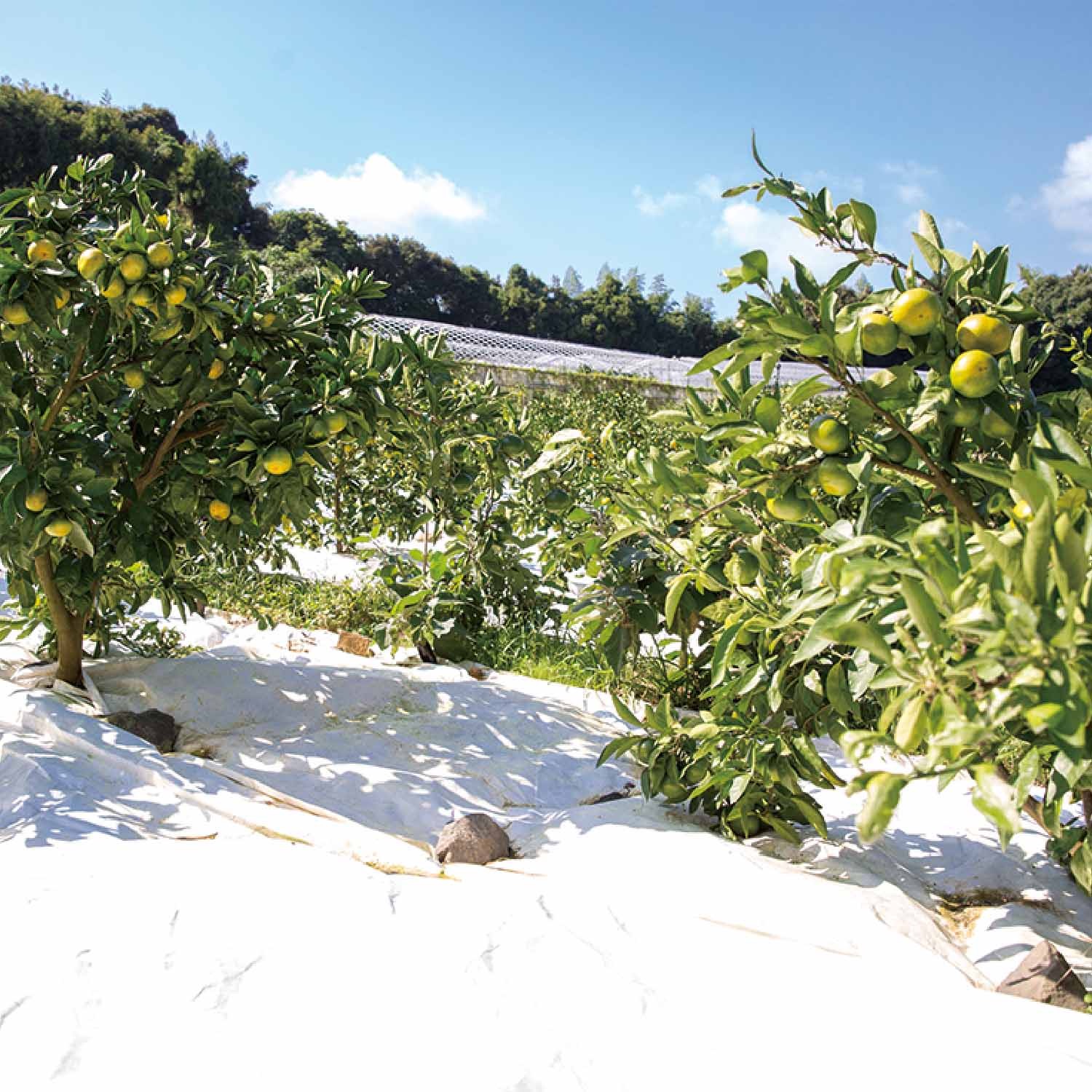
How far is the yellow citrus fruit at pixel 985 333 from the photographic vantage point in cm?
102

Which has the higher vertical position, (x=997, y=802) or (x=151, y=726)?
(x=997, y=802)

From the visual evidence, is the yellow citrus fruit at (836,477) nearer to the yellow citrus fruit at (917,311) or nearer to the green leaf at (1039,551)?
the yellow citrus fruit at (917,311)

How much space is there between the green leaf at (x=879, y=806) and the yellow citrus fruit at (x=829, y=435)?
1.69ft

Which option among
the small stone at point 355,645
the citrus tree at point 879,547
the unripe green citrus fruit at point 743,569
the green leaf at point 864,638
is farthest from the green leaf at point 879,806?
the small stone at point 355,645

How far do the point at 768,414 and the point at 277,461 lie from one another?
1.14m


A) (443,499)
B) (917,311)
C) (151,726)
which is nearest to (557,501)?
(443,499)

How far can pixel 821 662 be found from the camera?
149 cm

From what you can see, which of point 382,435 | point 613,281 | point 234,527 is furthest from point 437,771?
point 613,281

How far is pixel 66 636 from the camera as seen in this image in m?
2.36

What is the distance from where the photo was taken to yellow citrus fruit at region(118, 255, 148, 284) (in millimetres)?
1782

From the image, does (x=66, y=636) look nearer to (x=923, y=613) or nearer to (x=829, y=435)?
(x=829, y=435)

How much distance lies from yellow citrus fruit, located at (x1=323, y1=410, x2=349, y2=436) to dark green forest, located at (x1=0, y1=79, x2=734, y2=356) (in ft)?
53.2

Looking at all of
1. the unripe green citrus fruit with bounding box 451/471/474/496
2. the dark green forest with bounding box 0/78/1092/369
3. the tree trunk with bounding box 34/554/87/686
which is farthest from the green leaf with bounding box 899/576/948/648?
the dark green forest with bounding box 0/78/1092/369

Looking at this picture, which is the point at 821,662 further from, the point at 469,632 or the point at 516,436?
the point at 469,632
